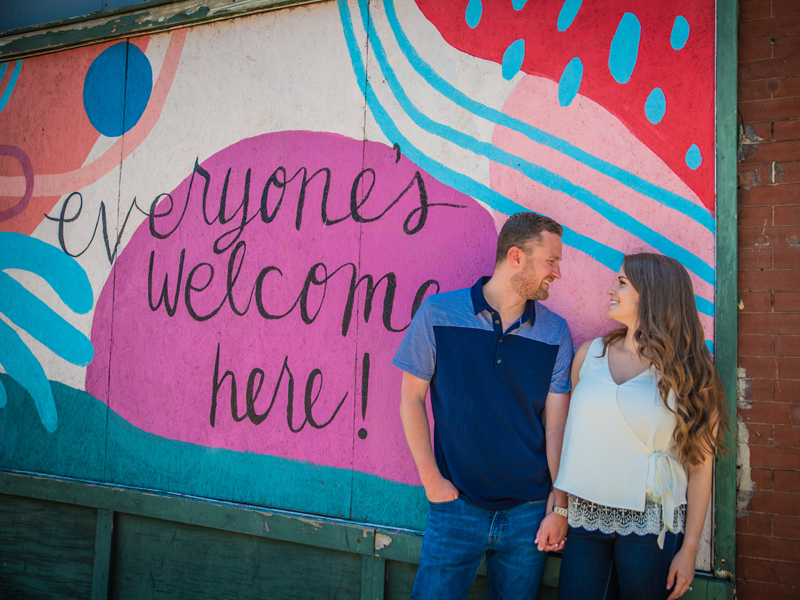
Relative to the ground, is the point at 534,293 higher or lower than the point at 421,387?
higher

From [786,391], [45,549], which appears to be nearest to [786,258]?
[786,391]

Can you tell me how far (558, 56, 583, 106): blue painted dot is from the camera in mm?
2893

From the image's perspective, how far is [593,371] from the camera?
233 cm

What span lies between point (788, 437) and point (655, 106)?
1698 mm

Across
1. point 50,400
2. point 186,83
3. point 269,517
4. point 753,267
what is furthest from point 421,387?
point 50,400

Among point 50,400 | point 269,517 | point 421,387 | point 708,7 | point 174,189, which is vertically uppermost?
point 708,7

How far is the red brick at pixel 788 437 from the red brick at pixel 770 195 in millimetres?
1049

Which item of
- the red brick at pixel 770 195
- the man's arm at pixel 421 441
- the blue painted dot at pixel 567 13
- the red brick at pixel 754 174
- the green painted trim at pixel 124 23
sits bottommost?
the man's arm at pixel 421 441

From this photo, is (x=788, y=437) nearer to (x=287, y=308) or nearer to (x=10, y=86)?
(x=287, y=308)

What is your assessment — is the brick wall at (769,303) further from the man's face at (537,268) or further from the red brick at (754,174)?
the man's face at (537,268)

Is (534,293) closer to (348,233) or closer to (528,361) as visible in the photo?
(528,361)

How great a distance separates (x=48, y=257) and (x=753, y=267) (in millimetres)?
4523

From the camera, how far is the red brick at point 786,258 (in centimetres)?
255

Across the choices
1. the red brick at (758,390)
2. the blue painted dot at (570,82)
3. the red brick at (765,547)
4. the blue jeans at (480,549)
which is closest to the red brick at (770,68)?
the blue painted dot at (570,82)
